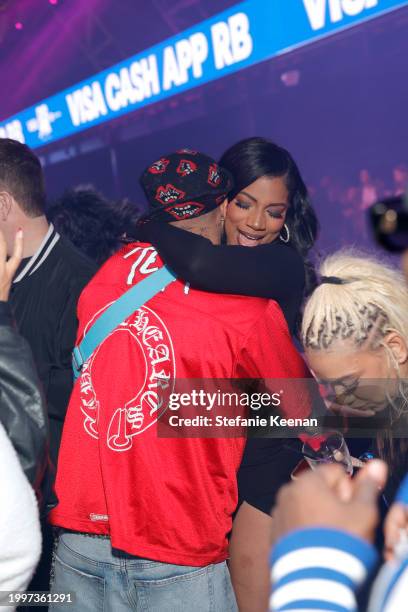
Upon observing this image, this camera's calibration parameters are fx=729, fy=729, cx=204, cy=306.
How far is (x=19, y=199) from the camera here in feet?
8.75

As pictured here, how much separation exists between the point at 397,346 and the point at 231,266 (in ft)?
1.86

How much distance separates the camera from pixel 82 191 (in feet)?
12.8

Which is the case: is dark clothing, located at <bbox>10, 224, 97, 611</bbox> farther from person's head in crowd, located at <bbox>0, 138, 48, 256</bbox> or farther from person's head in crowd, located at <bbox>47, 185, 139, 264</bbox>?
person's head in crowd, located at <bbox>47, 185, 139, 264</bbox>

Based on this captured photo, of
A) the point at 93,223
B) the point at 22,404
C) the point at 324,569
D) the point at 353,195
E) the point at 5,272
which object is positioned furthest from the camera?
the point at 353,195

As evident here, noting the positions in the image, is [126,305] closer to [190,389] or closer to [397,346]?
[190,389]

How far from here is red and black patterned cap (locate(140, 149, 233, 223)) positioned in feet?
6.66

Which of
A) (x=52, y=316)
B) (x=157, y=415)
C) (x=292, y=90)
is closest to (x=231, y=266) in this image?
(x=157, y=415)

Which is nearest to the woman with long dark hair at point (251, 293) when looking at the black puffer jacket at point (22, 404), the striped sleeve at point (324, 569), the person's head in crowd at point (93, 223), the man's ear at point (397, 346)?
the man's ear at point (397, 346)

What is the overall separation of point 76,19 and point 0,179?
6205mm

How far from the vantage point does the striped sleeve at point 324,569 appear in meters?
0.83

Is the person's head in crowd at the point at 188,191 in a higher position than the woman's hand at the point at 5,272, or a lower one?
higher

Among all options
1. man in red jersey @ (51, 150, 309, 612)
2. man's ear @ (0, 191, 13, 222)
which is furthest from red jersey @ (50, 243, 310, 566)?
man's ear @ (0, 191, 13, 222)

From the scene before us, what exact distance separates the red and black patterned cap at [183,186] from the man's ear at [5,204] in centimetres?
75

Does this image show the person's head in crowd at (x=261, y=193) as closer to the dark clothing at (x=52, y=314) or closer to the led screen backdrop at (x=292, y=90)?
the dark clothing at (x=52, y=314)
